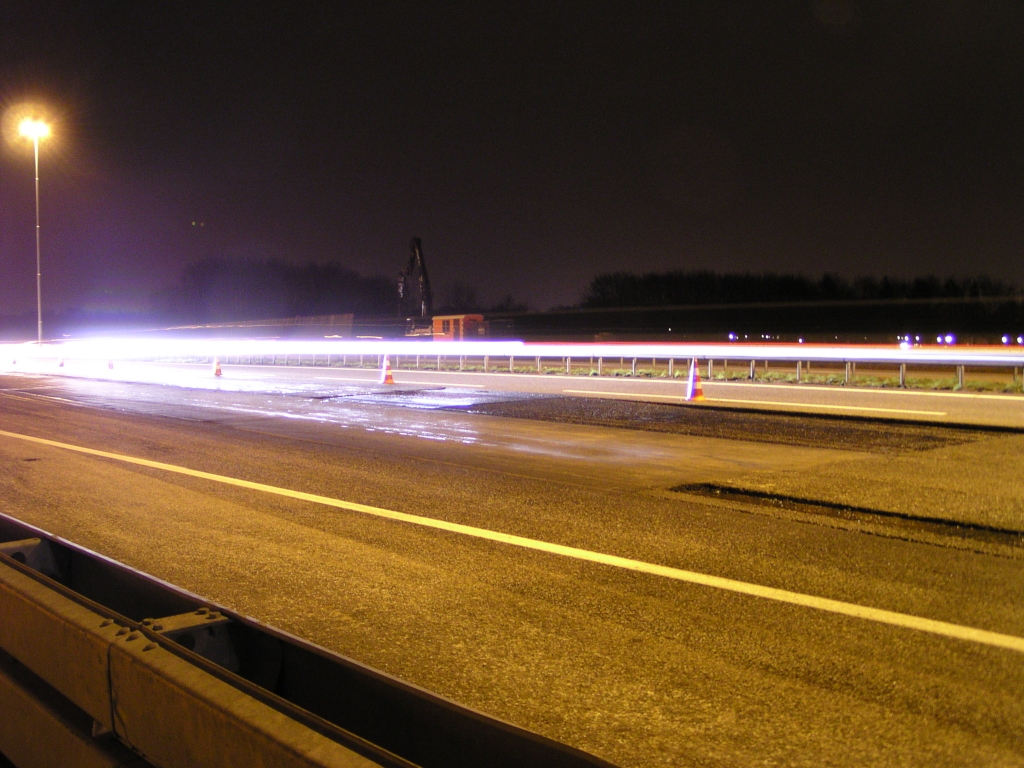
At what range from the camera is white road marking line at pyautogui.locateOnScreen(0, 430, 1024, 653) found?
16.8 ft

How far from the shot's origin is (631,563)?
670 cm

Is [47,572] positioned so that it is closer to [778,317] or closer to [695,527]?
[695,527]

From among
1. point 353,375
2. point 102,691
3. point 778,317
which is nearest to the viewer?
point 102,691

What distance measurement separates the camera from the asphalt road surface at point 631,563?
4098 mm

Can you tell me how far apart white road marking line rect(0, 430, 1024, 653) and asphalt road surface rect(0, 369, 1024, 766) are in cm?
3

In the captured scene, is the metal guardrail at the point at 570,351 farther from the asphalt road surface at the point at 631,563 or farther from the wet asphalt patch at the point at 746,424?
the asphalt road surface at the point at 631,563

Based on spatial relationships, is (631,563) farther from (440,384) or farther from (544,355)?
(544,355)

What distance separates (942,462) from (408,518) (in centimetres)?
697

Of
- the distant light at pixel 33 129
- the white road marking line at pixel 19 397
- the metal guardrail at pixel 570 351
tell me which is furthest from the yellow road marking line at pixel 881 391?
the distant light at pixel 33 129

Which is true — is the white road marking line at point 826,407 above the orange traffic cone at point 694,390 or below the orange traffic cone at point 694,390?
below

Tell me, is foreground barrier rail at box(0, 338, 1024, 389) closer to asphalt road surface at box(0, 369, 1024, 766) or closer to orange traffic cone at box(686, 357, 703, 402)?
orange traffic cone at box(686, 357, 703, 402)

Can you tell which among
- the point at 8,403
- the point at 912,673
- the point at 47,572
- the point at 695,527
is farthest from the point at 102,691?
the point at 8,403

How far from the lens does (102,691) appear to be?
307 cm

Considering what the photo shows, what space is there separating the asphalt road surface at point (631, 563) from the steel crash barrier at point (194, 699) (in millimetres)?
1258
